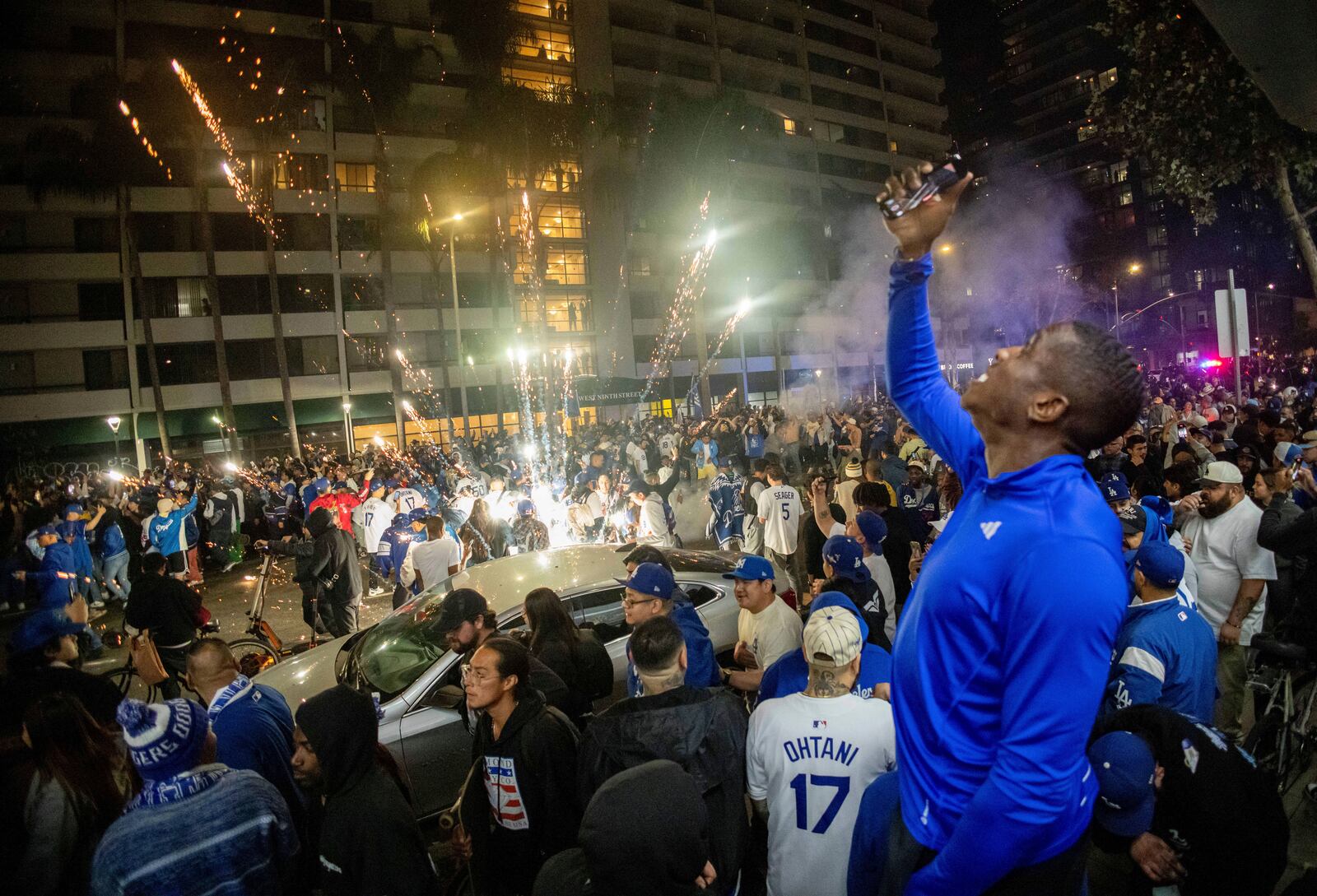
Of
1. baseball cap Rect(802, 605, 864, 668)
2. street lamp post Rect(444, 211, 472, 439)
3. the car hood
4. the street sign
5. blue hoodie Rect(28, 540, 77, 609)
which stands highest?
street lamp post Rect(444, 211, 472, 439)

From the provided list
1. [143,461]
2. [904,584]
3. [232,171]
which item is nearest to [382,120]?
[232,171]

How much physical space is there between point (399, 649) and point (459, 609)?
1.27 meters

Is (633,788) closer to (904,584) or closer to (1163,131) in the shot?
(904,584)

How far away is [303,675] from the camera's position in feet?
19.4

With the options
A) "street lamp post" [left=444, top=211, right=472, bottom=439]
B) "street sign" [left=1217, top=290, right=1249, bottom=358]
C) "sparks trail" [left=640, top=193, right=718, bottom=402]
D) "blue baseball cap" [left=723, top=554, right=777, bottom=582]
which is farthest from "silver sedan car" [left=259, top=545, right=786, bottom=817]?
"sparks trail" [left=640, top=193, right=718, bottom=402]

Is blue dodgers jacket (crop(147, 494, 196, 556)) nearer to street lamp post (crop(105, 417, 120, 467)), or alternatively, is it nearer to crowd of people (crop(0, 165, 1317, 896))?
crowd of people (crop(0, 165, 1317, 896))

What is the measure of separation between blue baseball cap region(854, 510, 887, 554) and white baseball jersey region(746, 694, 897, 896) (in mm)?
3442

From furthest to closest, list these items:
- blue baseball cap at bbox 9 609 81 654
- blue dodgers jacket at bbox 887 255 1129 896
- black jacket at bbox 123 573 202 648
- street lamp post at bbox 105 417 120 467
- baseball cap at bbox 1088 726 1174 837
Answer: street lamp post at bbox 105 417 120 467, black jacket at bbox 123 573 202 648, blue baseball cap at bbox 9 609 81 654, baseball cap at bbox 1088 726 1174 837, blue dodgers jacket at bbox 887 255 1129 896

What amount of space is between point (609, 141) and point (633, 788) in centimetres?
4741

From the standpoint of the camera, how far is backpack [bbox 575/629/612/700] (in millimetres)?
4629

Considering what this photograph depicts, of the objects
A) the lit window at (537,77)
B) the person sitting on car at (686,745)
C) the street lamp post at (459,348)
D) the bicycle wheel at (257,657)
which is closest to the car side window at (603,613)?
the person sitting on car at (686,745)

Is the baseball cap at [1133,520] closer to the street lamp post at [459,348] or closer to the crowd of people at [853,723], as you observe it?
the crowd of people at [853,723]

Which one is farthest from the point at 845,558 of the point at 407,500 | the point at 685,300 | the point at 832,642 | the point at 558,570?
the point at 685,300

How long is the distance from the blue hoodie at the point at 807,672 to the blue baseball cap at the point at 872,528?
256 cm
